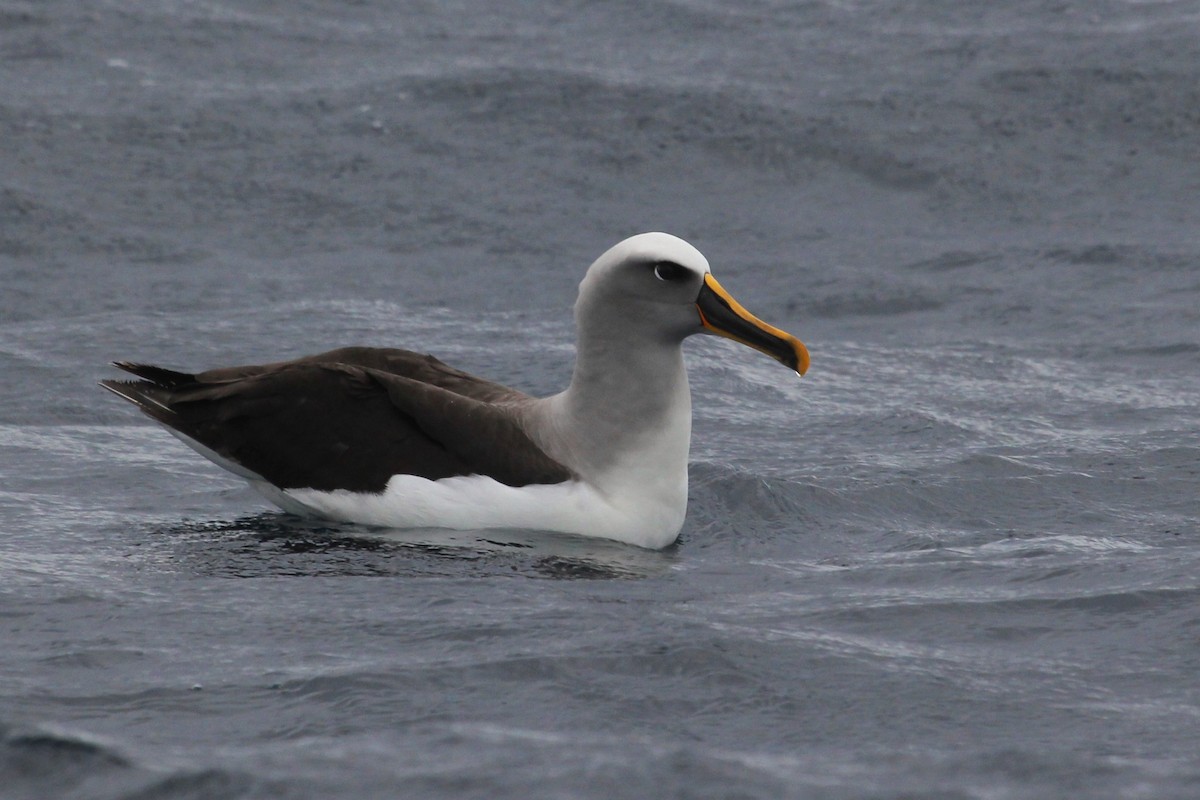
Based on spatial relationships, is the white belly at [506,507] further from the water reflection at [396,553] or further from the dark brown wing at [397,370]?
the dark brown wing at [397,370]

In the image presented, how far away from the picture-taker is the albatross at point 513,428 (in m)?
7.89

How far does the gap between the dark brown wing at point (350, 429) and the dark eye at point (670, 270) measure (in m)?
0.93

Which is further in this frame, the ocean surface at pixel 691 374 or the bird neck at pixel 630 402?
the bird neck at pixel 630 402

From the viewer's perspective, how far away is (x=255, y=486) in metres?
8.41

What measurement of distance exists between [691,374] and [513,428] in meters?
3.79

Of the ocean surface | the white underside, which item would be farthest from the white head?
the ocean surface

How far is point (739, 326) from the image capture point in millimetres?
8133

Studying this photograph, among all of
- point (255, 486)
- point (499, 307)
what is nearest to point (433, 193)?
point (499, 307)

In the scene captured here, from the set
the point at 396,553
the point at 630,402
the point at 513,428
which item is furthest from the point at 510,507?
the point at 630,402

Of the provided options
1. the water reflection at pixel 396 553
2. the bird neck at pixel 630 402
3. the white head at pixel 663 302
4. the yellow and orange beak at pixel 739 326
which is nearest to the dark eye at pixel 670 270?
the white head at pixel 663 302

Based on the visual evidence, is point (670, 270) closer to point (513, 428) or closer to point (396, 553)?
point (513, 428)

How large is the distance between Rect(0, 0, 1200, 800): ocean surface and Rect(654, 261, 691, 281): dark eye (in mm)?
1234

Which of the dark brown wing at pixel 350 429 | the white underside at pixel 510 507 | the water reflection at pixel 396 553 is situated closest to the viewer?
the water reflection at pixel 396 553

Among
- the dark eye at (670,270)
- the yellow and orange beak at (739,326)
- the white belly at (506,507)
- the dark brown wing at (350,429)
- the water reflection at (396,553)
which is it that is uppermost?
the dark eye at (670,270)
